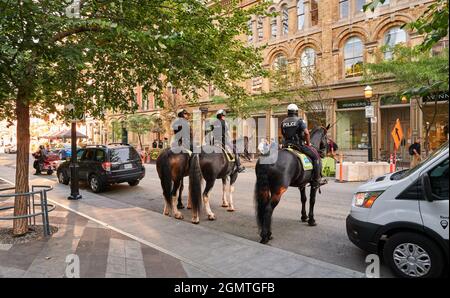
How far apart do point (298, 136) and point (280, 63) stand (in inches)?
696

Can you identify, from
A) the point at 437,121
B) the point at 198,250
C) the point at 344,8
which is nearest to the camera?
the point at 198,250

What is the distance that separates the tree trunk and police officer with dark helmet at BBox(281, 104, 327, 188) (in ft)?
17.7

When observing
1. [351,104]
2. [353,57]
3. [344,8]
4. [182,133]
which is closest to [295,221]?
[182,133]

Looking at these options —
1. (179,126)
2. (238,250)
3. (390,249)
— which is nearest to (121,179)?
(179,126)

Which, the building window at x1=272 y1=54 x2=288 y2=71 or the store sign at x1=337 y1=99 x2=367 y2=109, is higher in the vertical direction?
the building window at x1=272 y1=54 x2=288 y2=71

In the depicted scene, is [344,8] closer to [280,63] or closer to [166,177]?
[280,63]

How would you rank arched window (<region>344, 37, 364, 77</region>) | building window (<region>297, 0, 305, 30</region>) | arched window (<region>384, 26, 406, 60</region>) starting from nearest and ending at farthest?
arched window (<region>384, 26, 406, 60</region>), arched window (<region>344, 37, 364, 77</region>), building window (<region>297, 0, 305, 30</region>)

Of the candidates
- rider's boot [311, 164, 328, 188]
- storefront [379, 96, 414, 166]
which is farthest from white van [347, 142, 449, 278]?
storefront [379, 96, 414, 166]

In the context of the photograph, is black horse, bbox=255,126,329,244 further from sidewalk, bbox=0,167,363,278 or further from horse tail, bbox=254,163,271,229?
sidewalk, bbox=0,167,363,278

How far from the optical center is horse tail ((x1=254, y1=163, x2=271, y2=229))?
5961 millimetres

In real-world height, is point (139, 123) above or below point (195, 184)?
above

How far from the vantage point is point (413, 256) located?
167 inches

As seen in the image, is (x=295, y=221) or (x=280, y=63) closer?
(x=295, y=221)
